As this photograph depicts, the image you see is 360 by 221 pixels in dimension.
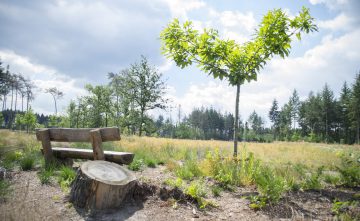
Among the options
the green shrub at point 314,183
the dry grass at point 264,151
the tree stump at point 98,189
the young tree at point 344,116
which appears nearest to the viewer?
the tree stump at point 98,189

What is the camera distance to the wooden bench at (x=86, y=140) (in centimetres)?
521

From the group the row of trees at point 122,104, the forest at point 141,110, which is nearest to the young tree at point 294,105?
the forest at point 141,110

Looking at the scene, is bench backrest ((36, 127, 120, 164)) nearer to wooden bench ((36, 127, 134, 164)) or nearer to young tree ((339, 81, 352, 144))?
wooden bench ((36, 127, 134, 164))

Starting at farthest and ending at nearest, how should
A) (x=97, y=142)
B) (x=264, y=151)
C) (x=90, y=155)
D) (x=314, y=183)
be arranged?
(x=264, y=151) < (x=90, y=155) < (x=97, y=142) < (x=314, y=183)

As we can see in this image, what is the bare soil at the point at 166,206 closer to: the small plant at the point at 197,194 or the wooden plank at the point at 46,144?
the small plant at the point at 197,194

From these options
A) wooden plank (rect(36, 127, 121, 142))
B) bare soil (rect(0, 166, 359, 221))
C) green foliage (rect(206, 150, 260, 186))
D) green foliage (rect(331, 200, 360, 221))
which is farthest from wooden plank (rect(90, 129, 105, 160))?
green foliage (rect(331, 200, 360, 221))

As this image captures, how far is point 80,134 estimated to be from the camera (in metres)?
5.62

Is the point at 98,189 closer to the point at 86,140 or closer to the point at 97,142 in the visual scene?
the point at 97,142

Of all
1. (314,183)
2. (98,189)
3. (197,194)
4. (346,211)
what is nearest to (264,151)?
(314,183)

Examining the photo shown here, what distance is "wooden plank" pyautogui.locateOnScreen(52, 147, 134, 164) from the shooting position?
528 cm

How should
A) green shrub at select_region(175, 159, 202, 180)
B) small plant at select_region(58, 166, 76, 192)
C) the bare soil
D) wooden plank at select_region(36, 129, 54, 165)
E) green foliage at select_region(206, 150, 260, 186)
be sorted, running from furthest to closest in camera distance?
wooden plank at select_region(36, 129, 54, 165) < green shrub at select_region(175, 159, 202, 180) < green foliage at select_region(206, 150, 260, 186) < small plant at select_region(58, 166, 76, 192) < the bare soil

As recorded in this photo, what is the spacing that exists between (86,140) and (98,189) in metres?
2.15

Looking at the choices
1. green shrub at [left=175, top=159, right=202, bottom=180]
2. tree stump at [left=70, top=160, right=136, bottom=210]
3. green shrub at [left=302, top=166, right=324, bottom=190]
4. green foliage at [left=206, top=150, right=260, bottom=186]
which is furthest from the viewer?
green shrub at [left=175, top=159, right=202, bottom=180]

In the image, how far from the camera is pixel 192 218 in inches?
146
